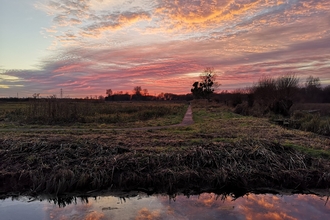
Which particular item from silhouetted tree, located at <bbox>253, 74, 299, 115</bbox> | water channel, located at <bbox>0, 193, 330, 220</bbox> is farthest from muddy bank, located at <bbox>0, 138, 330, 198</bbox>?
silhouetted tree, located at <bbox>253, 74, 299, 115</bbox>

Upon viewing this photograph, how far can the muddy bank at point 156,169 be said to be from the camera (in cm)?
616

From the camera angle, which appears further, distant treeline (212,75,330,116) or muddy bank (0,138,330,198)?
distant treeline (212,75,330,116)

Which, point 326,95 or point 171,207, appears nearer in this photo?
point 171,207

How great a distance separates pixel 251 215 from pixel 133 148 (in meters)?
4.26

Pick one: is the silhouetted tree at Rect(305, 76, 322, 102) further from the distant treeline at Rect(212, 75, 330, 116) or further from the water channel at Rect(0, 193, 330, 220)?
the water channel at Rect(0, 193, 330, 220)

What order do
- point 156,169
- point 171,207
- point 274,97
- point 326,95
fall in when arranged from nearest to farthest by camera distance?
point 171,207, point 156,169, point 274,97, point 326,95

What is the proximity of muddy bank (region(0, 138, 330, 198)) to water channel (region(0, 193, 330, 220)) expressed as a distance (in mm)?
431

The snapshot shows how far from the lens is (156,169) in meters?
6.62

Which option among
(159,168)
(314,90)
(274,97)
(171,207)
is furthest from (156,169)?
(314,90)

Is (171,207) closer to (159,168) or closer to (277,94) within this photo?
(159,168)

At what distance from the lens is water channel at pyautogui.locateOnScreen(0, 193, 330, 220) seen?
5.02 m

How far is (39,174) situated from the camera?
247 inches

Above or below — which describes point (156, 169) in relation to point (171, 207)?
above

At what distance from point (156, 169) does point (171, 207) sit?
1.45 metres
